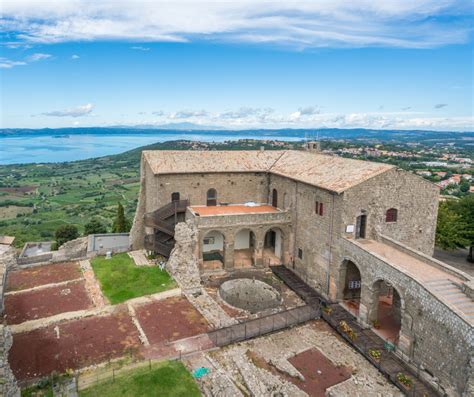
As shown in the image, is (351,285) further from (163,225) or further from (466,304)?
(163,225)

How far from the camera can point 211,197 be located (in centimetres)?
3806

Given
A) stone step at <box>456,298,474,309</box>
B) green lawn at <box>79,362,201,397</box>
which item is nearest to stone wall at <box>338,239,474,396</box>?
stone step at <box>456,298,474,309</box>

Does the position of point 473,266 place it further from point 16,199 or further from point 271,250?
point 16,199

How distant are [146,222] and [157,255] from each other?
3.42m

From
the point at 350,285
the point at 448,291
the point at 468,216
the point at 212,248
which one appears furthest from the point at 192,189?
the point at 468,216

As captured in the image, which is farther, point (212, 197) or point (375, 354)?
point (212, 197)

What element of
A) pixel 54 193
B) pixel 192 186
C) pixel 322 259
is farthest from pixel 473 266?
pixel 54 193

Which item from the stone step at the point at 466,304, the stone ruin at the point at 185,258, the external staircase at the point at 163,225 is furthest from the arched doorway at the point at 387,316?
the external staircase at the point at 163,225

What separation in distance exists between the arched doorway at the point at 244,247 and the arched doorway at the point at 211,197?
13.4 ft

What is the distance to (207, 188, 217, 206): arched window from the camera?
124ft

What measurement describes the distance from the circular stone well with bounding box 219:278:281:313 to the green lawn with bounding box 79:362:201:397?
8.56m

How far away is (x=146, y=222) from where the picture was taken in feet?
118

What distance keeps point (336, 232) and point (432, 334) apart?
10032 mm

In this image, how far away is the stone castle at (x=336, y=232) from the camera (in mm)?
19453
